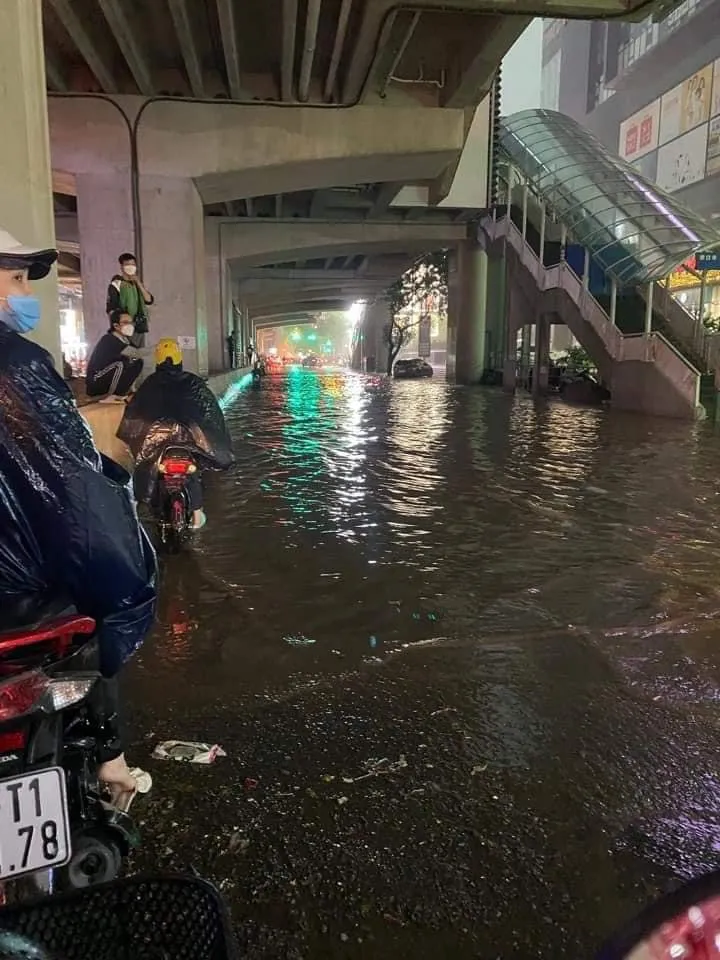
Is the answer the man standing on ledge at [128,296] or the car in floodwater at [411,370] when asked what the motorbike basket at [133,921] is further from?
the car in floodwater at [411,370]

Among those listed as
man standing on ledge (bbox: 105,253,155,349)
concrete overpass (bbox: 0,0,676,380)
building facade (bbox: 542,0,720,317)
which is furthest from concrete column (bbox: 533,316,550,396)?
man standing on ledge (bbox: 105,253,155,349)

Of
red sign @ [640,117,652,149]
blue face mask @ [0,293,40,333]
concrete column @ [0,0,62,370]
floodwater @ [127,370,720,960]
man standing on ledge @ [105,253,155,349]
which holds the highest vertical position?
red sign @ [640,117,652,149]

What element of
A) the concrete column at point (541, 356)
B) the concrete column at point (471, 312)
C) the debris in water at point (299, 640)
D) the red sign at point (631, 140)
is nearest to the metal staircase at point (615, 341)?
the concrete column at point (541, 356)

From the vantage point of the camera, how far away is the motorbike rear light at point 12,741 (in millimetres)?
1738

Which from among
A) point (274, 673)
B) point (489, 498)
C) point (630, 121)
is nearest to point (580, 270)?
point (489, 498)

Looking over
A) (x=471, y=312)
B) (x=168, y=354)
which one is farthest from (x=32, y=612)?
(x=471, y=312)

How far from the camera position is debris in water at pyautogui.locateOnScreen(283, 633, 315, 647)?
4.03m

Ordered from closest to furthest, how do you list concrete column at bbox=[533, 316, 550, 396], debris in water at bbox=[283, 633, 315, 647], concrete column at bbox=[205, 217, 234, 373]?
debris in water at bbox=[283, 633, 315, 647]
concrete column at bbox=[533, 316, 550, 396]
concrete column at bbox=[205, 217, 234, 373]

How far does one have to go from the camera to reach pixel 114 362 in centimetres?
922

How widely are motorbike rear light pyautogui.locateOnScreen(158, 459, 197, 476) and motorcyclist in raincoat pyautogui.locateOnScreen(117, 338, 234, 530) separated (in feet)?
0.26

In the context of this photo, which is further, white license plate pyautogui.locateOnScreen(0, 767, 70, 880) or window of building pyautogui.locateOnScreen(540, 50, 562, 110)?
window of building pyautogui.locateOnScreen(540, 50, 562, 110)

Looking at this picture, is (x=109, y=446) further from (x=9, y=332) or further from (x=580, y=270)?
A: (x=580, y=270)

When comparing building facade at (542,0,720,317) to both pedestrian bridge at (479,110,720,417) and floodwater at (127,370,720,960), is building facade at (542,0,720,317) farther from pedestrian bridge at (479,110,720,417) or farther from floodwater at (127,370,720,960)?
floodwater at (127,370,720,960)

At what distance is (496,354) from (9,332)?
29.3 m
